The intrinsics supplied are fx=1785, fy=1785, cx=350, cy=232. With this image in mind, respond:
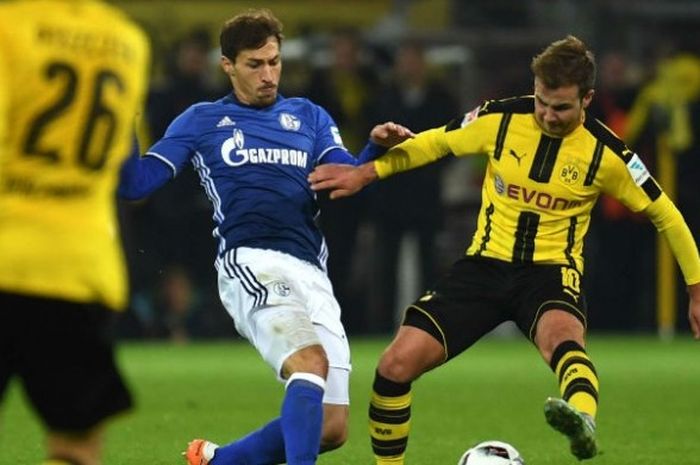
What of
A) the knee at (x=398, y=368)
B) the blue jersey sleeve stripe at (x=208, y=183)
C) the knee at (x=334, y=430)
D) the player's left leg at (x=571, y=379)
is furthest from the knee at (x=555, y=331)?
the blue jersey sleeve stripe at (x=208, y=183)

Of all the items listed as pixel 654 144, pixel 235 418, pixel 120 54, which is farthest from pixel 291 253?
pixel 654 144

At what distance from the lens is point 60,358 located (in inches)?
190

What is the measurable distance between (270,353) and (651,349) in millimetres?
9023

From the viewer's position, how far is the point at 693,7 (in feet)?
55.8

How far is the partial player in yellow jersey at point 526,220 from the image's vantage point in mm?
7410

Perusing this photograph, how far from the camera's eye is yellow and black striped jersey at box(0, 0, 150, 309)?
4797 millimetres

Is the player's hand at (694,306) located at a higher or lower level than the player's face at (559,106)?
lower

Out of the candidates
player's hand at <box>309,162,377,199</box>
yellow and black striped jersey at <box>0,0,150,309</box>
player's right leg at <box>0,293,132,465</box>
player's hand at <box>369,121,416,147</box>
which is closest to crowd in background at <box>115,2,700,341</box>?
player's hand at <box>369,121,416,147</box>

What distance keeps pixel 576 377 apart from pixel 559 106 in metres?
1.14

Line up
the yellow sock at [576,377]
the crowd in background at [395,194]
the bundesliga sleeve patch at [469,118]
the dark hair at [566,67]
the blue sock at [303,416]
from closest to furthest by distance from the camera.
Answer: the blue sock at [303,416] → the yellow sock at [576,377] → the dark hair at [566,67] → the bundesliga sleeve patch at [469,118] → the crowd in background at [395,194]

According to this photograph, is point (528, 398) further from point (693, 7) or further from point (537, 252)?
point (693, 7)

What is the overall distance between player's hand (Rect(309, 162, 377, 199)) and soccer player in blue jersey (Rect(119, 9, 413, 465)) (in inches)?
3.3

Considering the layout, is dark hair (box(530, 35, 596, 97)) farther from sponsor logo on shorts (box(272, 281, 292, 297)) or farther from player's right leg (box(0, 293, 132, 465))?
player's right leg (box(0, 293, 132, 465))

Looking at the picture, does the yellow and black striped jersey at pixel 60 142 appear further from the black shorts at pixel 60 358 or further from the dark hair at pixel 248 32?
the dark hair at pixel 248 32
